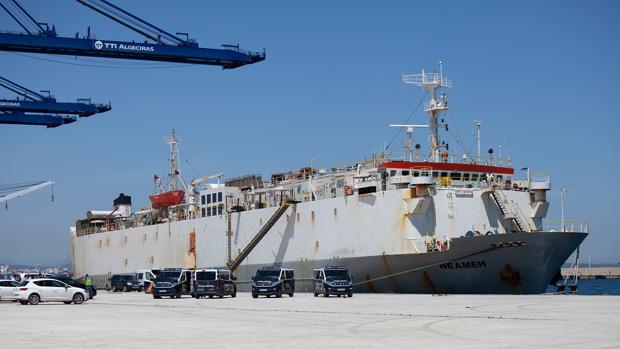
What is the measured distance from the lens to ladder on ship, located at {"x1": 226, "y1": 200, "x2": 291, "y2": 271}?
54844 millimetres

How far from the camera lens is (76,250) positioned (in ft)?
298

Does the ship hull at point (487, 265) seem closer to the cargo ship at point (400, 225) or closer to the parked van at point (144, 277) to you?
the cargo ship at point (400, 225)

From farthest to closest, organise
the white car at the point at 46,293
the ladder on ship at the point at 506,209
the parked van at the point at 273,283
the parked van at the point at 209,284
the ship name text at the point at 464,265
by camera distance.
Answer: the ladder on ship at the point at 506,209 < the parked van at the point at 209,284 < the parked van at the point at 273,283 < the ship name text at the point at 464,265 < the white car at the point at 46,293

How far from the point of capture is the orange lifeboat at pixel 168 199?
72.4 metres

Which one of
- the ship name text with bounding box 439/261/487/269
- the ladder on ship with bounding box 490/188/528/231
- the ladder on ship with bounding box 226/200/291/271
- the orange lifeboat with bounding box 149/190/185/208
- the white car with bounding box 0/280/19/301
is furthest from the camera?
the orange lifeboat with bounding box 149/190/185/208

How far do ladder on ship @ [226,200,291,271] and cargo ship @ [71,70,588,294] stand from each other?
0.07 meters

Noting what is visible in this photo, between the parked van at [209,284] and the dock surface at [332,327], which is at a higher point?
the parked van at [209,284]

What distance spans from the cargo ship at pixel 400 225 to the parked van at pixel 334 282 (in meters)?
3.77

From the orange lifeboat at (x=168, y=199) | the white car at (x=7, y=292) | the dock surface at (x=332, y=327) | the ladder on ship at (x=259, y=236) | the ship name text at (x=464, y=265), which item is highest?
the orange lifeboat at (x=168, y=199)

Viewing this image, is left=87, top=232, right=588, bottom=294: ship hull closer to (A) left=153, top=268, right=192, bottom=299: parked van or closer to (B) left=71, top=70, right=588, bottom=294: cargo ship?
(B) left=71, top=70, right=588, bottom=294: cargo ship

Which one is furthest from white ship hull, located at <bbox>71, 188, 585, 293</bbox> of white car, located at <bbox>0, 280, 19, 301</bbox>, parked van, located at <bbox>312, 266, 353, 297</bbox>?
white car, located at <bbox>0, 280, 19, 301</bbox>

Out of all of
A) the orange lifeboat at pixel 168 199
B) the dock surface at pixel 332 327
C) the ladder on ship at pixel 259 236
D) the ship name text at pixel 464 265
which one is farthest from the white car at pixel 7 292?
the orange lifeboat at pixel 168 199

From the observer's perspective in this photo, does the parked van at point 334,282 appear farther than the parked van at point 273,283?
No

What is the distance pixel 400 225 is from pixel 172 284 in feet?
40.8
